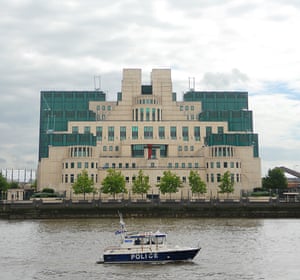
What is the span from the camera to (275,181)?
157 m

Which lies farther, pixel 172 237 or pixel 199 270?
pixel 172 237

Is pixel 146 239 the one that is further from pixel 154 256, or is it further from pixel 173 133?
pixel 173 133

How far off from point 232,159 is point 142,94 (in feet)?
152

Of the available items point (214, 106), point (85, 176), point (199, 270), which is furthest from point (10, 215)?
point (214, 106)

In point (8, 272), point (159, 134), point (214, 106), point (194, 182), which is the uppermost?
point (214, 106)

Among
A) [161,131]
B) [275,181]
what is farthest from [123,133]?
[275,181]

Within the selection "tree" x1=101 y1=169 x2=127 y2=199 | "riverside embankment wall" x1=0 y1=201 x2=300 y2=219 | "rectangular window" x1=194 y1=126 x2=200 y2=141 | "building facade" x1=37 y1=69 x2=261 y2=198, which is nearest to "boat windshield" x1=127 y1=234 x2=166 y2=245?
"riverside embankment wall" x1=0 y1=201 x2=300 y2=219

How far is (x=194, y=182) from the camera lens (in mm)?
129750

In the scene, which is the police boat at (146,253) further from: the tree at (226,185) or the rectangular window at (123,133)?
the rectangular window at (123,133)

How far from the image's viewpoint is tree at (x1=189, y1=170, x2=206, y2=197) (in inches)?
5089

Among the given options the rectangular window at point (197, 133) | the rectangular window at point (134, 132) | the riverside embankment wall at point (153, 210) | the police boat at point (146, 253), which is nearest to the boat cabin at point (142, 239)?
the police boat at point (146, 253)

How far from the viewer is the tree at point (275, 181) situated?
15662cm

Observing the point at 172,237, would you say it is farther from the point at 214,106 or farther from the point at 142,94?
the point at 214,106

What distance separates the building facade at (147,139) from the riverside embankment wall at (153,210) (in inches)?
1292
